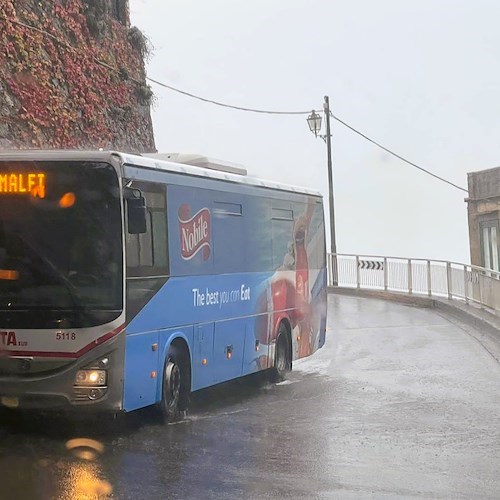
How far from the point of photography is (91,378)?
28.9 ft

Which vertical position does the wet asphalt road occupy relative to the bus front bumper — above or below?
below

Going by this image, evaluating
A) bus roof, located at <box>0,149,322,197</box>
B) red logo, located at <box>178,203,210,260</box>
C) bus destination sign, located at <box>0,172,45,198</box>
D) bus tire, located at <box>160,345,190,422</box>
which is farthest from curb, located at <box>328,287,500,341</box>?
bus destination sign, located at <box>0,172,45,198</box>

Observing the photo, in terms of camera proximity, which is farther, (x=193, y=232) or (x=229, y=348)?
(x=229, y=348)

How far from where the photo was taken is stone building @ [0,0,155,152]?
20.0 metres

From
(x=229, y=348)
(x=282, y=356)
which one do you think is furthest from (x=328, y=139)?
(x=229, y=348)

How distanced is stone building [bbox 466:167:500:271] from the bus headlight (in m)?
24.8

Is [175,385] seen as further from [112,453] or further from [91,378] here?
[112,453]

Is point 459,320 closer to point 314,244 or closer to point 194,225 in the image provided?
point 314,244

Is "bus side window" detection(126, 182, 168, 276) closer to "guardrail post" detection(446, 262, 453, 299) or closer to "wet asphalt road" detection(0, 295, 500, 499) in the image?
"wet asphalt road" detection(0, 295, 500, 499)

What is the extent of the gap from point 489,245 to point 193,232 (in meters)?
23.9

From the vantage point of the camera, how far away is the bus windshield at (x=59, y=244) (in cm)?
887

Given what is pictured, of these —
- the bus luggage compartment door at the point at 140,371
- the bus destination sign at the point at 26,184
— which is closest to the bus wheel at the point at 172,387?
the bus luggage compartment door at the point at 140,371

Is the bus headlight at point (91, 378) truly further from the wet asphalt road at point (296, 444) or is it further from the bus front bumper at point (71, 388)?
the wet asphalt road at point (296, 444)

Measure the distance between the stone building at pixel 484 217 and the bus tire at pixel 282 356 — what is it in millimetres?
18898
